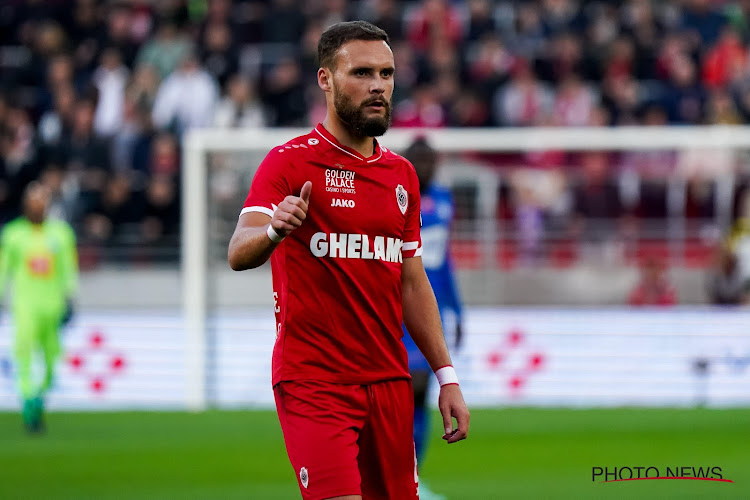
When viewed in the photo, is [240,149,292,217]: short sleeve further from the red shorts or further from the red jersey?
the red shorts

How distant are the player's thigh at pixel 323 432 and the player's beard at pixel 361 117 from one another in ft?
2.99

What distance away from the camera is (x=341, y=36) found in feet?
15.1

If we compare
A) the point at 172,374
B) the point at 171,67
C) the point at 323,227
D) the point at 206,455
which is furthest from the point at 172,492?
the point at 171,67

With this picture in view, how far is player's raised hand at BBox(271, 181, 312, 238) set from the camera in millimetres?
3984

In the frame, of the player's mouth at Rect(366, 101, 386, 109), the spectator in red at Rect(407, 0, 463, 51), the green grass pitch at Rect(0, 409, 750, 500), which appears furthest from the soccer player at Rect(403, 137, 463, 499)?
the spectator in red at Rect(407, 0, 463, 51)

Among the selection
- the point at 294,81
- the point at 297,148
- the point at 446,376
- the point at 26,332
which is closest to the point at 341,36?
the point at 297,148

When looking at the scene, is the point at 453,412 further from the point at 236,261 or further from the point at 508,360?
the point at 508,360

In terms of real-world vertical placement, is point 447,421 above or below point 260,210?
below

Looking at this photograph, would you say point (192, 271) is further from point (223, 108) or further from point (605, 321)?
point (605, 321)

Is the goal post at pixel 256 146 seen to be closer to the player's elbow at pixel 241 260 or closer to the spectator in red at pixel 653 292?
the spectator in red at pixel 653 292

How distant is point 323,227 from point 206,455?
661cm

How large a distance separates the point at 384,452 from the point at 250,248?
92 centimetres

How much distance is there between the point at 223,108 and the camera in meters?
17.1

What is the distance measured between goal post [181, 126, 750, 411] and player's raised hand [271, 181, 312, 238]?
9.96 m
